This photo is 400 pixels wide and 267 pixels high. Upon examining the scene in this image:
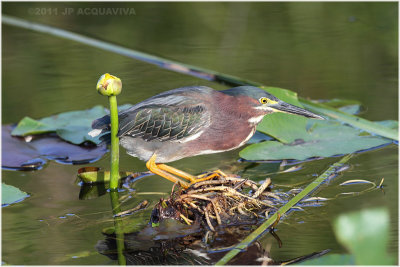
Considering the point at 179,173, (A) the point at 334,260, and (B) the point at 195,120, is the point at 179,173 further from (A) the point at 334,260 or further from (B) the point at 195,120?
(A) the point at 334,260

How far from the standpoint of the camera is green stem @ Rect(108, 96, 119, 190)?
13.8 ft

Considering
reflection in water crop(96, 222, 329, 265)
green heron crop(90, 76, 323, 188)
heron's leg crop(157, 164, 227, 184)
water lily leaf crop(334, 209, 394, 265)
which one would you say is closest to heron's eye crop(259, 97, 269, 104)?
green heron crop(90, 76, 323, 188)

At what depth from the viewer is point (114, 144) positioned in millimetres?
4375

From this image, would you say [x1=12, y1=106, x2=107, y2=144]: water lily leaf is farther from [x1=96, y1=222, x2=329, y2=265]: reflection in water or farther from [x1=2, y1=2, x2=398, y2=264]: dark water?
[x1=96, y1=222, x2=329, y2=265]: reflection in water

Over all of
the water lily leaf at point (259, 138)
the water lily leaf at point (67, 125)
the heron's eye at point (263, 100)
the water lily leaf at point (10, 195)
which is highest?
the heron's eye at point (263, 100)

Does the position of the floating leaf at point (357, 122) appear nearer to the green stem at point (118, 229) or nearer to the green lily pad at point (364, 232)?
the green stem at point (118, 229)

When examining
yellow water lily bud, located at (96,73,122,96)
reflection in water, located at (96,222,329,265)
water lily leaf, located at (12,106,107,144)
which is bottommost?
reflection in water, located at (96,222,329,265)

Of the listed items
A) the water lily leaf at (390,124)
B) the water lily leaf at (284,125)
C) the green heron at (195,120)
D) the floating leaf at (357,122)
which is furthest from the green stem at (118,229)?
the water lily leaf at (390,124)

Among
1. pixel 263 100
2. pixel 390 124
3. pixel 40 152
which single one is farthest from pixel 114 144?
pixel 390 124

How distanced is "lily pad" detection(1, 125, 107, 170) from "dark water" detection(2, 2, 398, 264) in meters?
0.13

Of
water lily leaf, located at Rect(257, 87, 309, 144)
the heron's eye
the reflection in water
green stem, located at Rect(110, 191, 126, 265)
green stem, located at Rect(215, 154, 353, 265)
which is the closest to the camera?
green stem, located at Rect(215, 154, 353, 265)

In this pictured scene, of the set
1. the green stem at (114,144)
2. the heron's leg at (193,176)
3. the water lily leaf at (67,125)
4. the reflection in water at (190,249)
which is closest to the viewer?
the reflection in water at (190,249)

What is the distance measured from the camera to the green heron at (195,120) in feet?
14.8

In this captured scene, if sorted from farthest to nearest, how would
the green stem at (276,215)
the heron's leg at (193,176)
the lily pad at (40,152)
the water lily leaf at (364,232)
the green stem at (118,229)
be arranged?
the lily pad at (40,152) → the heron's leg at (193,176) → the green stem at (118,229) → the green stem at (276,215) → the water lily leaf at (364,232)
